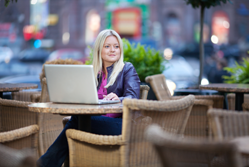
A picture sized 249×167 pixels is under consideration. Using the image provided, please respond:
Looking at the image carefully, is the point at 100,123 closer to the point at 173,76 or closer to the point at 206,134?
the point at 206,134

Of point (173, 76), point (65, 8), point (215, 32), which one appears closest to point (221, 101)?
point (173, 76)

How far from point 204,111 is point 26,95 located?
2.64m

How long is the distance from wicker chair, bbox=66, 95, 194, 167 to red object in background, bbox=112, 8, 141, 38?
115ft

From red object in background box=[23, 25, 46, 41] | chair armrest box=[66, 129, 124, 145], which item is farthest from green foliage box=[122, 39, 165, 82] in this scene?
red object in background box=[23, 25, 46, 41]

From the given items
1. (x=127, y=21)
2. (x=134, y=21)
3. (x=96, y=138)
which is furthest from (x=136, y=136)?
(x=134, y=21)

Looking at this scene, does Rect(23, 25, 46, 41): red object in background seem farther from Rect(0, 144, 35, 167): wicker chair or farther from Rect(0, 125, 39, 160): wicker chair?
Rect(0, 144, 35, 167): wicker chair

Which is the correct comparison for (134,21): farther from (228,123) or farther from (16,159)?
(16,159)

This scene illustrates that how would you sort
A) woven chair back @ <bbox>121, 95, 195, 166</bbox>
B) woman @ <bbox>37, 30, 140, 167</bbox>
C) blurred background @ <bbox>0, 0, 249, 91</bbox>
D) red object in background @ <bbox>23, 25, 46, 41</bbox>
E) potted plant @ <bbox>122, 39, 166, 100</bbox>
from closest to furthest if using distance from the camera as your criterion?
woven chair back @ <bbox>121, 95, 195, 166</bbox> < woman @ <bbox>37, 30, 140, 167</bbox> < potted plant @ <bbox>122, 39, 166, 100</bbox> < blurred background @ <bbox>0, 0, 249, 91</bbox> < red object in background @ <bbox>23, 25, 46, 41</bbox>

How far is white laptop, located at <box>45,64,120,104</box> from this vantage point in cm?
213

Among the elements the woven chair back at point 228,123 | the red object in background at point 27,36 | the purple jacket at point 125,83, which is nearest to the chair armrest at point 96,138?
the woven chair back at point 228,123

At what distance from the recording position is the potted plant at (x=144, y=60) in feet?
16.1

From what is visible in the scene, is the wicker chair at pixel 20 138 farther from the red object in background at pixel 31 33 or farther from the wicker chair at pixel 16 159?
the red object in background at pixel 31 33

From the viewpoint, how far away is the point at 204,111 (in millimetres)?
3811

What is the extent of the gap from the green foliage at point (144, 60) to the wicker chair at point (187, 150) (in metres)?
3.59
